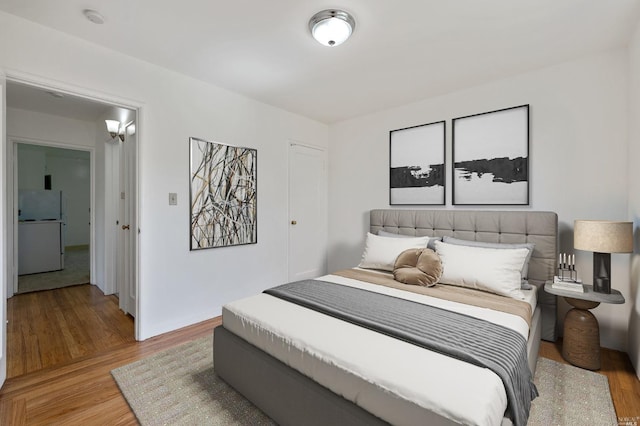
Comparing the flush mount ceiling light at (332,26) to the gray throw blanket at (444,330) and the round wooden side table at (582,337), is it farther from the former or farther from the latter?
the round wooden side table at (582,337)

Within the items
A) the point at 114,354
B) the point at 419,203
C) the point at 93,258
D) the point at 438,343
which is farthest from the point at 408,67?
the point at 93,258

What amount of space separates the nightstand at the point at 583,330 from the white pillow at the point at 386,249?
1.08 m

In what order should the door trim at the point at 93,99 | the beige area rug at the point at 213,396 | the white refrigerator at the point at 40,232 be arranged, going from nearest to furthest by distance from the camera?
the beige area rug at the point at 213,396
the door trim at the point at 93,99
the white refrigerator at the point at 40,232

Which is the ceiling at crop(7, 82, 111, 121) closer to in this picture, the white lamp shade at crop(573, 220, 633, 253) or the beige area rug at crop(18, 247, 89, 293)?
the beige area rug at crop(18, 247, 89, 293)

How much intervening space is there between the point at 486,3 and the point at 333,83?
1.46m

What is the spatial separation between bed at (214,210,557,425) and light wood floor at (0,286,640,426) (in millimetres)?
525

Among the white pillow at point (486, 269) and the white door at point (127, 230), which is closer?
the white pillow at point (486, 269)

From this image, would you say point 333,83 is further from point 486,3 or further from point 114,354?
point 114,354

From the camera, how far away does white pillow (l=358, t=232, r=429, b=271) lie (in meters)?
2.80

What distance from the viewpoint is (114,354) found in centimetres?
231

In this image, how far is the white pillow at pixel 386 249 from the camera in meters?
2.80

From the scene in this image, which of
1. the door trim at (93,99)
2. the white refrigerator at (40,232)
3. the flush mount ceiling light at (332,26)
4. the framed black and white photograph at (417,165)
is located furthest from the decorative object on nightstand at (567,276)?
the white refrigerator at (40,232)

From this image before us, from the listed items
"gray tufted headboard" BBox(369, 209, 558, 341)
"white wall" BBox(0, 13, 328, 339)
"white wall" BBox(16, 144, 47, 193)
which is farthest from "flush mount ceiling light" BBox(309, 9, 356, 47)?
"white wall" BBox(16, 144, 47, 193)

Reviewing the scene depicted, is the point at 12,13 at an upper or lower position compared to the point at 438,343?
upper
